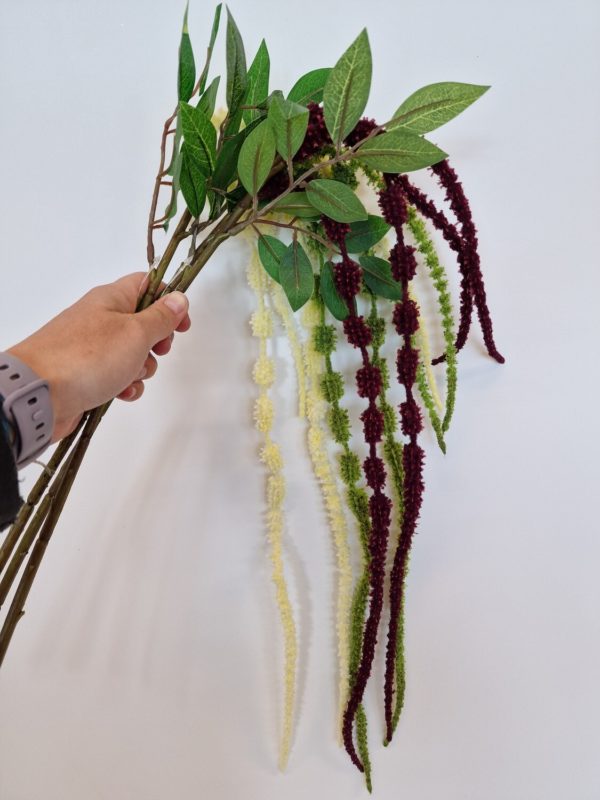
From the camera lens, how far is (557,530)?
0.91 meters

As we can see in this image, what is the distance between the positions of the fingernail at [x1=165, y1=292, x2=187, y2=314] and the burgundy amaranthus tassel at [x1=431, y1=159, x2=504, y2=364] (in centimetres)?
38

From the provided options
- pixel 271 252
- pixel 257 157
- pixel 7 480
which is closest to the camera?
pixel 7 480

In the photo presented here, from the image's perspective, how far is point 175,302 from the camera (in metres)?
0.76

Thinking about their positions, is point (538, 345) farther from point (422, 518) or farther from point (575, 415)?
point (422, 518)

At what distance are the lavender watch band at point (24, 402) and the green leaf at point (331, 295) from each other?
37 centimetres

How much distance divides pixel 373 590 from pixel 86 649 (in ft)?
1.54

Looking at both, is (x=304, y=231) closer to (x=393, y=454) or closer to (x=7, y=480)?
(x=393, y=454)

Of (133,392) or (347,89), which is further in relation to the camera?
(133,392)

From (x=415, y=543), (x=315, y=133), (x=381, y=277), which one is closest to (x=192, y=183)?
(x=315, y=133)

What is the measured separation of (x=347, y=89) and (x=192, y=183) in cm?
22

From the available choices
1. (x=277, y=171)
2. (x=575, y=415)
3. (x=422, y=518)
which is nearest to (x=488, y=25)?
(x=277, y=171)

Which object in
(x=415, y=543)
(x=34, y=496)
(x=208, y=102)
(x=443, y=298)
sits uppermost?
(x=208, y=102)

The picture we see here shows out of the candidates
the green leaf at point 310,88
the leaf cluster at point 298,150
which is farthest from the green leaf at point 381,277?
the green leaf at point 310,88

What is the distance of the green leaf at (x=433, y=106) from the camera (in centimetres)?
67
